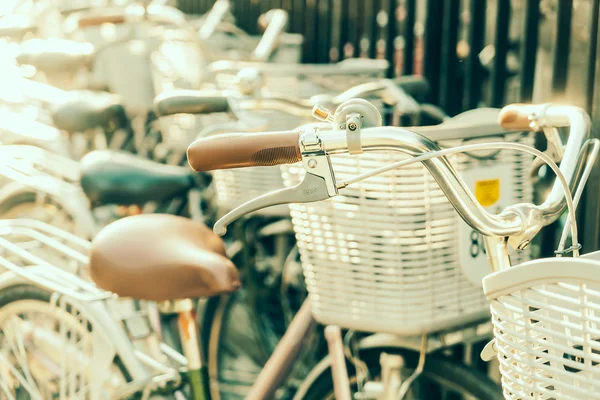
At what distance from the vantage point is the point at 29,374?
2.44 meters

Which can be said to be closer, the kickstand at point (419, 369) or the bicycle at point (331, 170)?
the bicycle at point (331, 170)

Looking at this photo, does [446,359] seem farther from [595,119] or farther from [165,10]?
[165,10]

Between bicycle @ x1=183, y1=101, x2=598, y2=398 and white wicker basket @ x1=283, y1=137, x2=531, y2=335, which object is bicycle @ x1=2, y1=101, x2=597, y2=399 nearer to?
bicycle @ x1=183, y1=101, x2=598, y2=398

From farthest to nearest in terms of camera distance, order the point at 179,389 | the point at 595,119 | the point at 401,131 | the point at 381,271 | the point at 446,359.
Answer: the point at 595,119
the point at 179,389
the point at 446,359
the point at 381,271
the point at 401,131

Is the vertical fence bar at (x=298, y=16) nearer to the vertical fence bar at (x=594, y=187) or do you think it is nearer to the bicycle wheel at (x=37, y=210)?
the bicycle wheel at (x=37, y=210)

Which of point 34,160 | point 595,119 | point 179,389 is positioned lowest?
point 179,389

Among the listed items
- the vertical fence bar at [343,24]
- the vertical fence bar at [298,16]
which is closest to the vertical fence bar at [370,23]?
the vertical fence bar at [343,24]

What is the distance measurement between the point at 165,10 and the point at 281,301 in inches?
53.5

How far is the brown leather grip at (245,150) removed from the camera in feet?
3.95

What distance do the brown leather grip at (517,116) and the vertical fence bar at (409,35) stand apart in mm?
2089

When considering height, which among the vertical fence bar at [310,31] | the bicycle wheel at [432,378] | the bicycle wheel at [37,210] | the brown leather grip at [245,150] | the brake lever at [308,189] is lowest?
the bicycle wheel at [432,378]

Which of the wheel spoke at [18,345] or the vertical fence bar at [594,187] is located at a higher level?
the vertical fence bar at [594,187]

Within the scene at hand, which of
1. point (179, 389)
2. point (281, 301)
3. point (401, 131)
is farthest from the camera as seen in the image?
point (281, 301)

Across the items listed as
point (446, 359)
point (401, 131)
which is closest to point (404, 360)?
point (446, 359)
